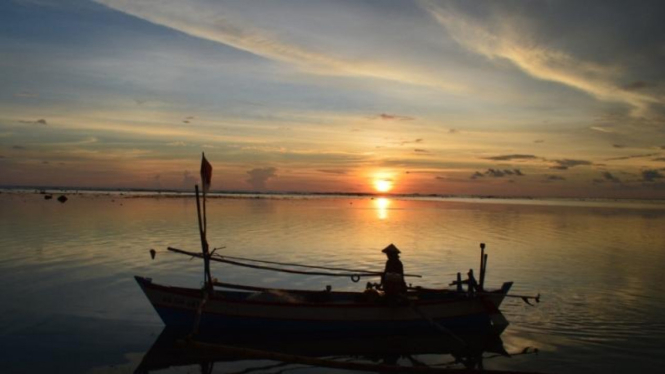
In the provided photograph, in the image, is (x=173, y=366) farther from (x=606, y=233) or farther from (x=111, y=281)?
(x=606, y=233)

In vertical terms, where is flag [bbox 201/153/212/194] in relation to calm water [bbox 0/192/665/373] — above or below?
above

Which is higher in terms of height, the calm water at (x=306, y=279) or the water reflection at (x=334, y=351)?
the calm water at (x=306, y=279)

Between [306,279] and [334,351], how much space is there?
9511 mm

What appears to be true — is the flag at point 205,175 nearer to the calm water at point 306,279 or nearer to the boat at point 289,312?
the boat at point 289,312

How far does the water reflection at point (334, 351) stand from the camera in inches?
527

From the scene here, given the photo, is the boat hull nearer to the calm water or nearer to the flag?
the calm water

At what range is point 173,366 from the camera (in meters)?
A: 13.1

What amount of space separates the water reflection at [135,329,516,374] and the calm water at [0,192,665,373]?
1.16 ft

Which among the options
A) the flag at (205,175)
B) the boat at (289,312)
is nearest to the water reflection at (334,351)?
the boat at (289,312)

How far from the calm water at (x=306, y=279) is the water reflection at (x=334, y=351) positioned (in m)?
0.35

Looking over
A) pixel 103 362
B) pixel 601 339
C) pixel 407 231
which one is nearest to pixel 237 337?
pixel 103 362

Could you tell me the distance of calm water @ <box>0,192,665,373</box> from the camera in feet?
46.1

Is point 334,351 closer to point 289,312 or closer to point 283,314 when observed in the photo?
point 289,312

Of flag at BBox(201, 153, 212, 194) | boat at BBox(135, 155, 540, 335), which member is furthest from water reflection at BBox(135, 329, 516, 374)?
flag at BBox(201, 153, 212, 194)
